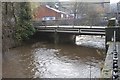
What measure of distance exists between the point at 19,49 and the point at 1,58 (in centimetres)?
420

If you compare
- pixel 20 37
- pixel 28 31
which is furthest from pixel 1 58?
pixel 28 31

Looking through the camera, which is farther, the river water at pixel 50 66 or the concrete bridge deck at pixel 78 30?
the concrete bridge deck at pixel 78 30

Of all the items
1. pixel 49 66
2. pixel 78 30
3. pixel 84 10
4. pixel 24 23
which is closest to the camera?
pixel 49 66

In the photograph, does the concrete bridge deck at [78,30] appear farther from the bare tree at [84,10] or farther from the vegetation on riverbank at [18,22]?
the bare tree at [84,10]

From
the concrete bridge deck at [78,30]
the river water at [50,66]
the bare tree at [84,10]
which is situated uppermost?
the bare tree at [84,10]

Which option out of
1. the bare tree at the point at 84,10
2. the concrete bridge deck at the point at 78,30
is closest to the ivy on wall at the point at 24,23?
the concrete bridge deck at the point at 78,30

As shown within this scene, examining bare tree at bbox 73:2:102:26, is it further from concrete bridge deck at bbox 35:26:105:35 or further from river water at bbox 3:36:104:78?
river water at bbox 3:36:104:78

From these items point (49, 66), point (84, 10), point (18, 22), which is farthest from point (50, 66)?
point (84, 10)

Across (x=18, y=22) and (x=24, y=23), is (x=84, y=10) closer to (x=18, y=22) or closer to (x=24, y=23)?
(x=24, y=23)

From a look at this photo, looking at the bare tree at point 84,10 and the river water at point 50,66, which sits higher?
the bare tree at point 84,10

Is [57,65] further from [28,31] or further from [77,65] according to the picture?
[28,31]

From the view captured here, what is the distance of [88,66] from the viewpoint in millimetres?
12234

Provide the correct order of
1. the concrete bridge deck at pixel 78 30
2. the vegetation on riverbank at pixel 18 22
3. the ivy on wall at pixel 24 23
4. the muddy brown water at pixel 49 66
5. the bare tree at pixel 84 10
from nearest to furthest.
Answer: the muddy brown water at pixel 49 66
the vegetation on riverbank at pixel 18 22
the ivy on wall at pixel 24 23
the concrete bridge deck at pixel 78 30
the bare tree at pixel 84 10

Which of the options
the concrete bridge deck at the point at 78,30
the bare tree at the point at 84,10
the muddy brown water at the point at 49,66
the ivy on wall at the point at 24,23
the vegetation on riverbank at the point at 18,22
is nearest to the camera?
the muddy brown water at the point at 49,66
